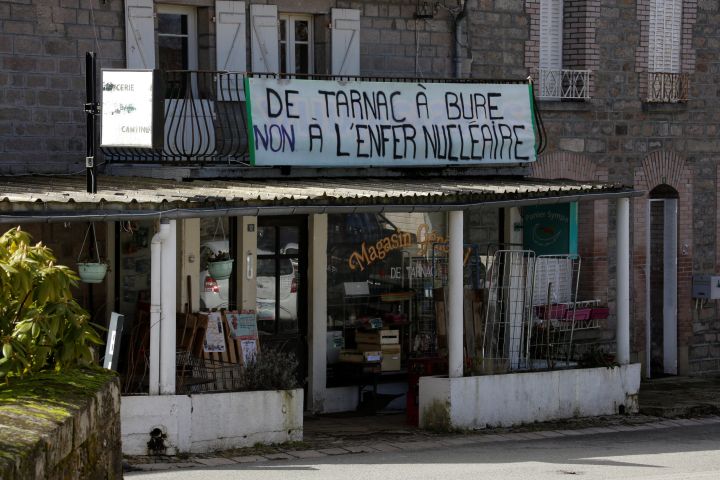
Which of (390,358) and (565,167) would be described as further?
(565,167)

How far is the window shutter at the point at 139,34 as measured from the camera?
15422 mm

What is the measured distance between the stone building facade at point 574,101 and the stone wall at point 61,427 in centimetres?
785

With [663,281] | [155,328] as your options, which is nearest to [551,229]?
[663,281]

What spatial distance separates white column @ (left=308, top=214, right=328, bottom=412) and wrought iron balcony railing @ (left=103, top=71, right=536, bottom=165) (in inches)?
53.4

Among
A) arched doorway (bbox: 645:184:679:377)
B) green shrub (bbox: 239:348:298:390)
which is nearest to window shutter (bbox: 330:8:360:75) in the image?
green shrub (bbox: 239:348:298:390)

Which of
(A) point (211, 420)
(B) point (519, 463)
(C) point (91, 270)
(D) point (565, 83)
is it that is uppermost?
(D) point (565, 83)

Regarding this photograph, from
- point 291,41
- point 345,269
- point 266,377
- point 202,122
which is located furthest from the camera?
point 291,41

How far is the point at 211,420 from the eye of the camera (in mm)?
13164

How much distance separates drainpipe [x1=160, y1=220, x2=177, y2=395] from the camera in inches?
505

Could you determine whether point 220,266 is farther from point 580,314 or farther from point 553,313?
point 580,314

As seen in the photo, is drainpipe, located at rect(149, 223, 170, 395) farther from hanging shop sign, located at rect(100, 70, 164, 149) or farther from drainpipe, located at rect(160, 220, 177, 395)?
hanging shop sign, located at rect(100, 70, 164, 149)

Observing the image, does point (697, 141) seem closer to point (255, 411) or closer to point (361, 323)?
point (361, 323)

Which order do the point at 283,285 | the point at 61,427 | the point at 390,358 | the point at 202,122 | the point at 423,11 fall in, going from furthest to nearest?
1. the point at 423,11
2. the point at 390,358
3. the point at 283,285
4. the point at 202,122
5. the point at 61,427

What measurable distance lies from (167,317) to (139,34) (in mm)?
3993
